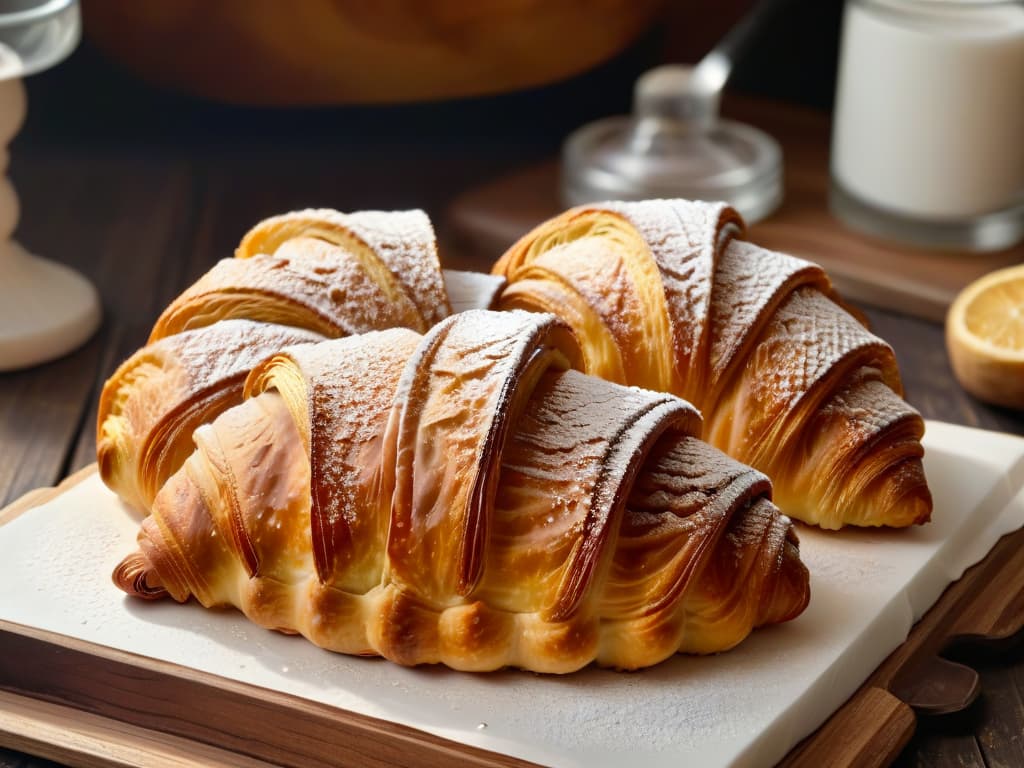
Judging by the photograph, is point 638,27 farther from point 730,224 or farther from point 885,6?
point 730,224

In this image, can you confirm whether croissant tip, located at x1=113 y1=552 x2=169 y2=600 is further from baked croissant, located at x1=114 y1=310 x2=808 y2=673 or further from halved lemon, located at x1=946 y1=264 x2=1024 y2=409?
halved lemon, located at x1=946 y1=264 x2=1024 y2=409

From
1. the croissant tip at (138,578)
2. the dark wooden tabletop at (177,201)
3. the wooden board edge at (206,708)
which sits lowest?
the dark wooden tabletop at (177,201)

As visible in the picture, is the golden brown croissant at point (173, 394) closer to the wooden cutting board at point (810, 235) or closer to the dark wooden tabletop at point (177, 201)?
the dark wooden tabletop at point (177, 201)

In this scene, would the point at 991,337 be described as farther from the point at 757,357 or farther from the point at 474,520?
the point at 474,520

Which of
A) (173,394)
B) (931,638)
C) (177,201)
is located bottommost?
(177,201)

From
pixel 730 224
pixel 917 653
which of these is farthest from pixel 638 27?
pixel 917 653

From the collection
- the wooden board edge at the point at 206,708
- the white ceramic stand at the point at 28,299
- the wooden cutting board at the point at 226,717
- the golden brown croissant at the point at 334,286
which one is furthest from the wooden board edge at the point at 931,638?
the white ceramic stand at the point at 28,299

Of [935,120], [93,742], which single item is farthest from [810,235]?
[93,742]
